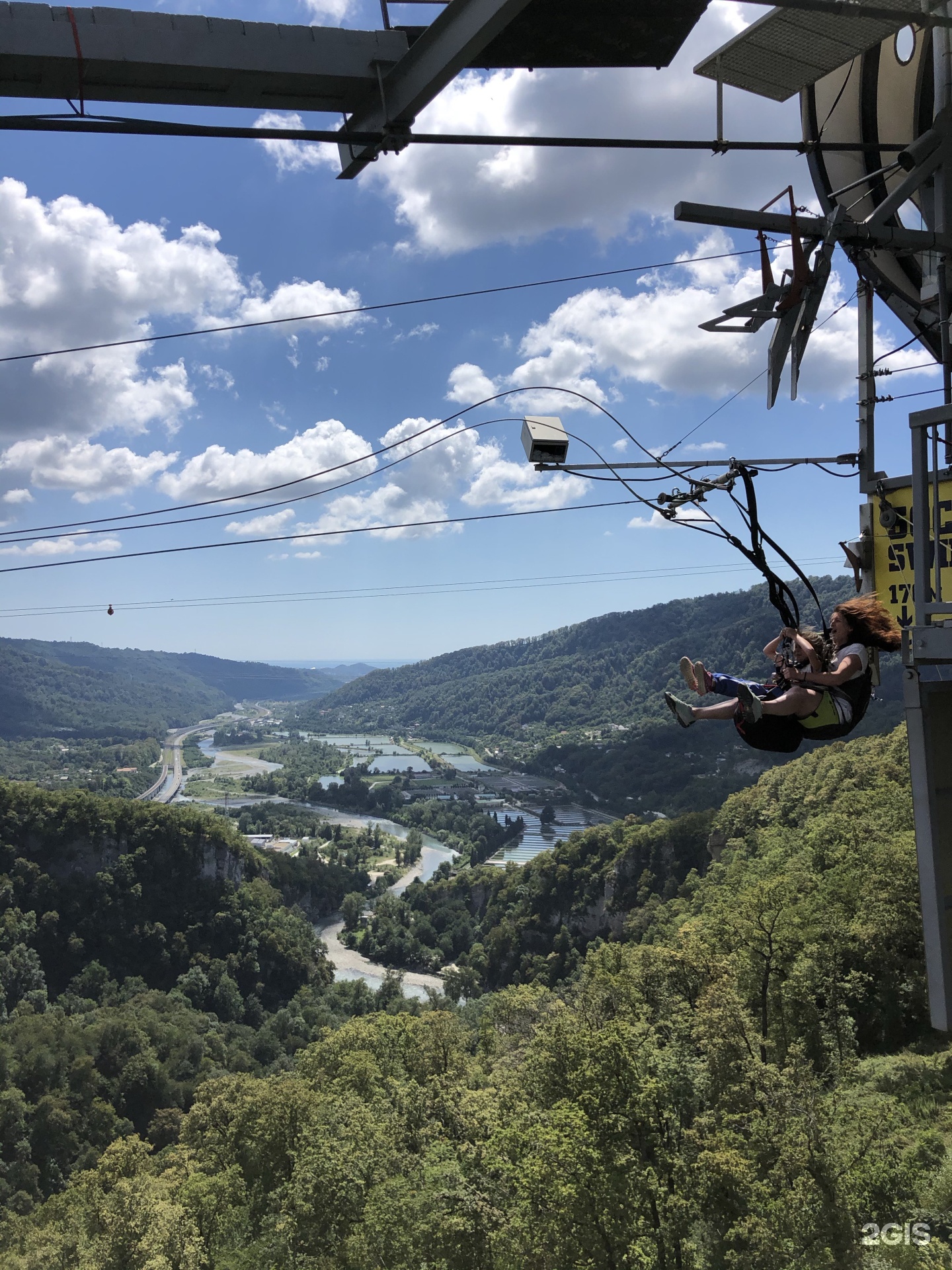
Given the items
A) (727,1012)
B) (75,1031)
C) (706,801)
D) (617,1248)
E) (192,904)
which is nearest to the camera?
(617,1248)

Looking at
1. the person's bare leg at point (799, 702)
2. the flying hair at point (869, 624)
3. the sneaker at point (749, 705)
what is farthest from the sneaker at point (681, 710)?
the flying hair at point (869, 624)

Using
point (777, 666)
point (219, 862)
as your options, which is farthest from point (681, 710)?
point (219, 862)

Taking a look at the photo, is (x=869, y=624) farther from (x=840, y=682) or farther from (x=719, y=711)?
(x=719, y=711)

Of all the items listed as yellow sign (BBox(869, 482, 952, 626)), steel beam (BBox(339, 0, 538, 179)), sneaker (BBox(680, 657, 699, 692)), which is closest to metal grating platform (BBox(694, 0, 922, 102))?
steel beam (BBox(339, 0, 538, 179))

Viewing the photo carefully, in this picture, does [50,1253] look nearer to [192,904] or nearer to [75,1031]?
[75,1031]

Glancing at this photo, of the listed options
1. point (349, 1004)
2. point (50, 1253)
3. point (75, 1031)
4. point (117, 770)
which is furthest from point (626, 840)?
point (117, 770)

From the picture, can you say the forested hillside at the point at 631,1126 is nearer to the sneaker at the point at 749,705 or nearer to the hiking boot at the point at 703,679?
the sneaker at the point at 749,705
